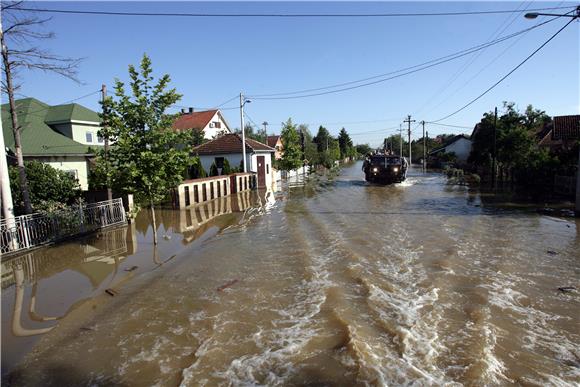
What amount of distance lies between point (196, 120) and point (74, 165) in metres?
29.6

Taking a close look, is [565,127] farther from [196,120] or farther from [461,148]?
[196,120]

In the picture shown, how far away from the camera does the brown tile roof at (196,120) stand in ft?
165

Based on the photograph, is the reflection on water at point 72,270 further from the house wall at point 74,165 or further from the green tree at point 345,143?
the green tree at point 345,143

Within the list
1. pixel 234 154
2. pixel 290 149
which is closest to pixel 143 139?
pixel 234 154

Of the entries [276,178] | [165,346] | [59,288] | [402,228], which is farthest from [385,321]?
[276,178]

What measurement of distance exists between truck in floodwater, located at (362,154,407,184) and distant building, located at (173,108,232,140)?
930 inches

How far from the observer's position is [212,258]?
33.9ft

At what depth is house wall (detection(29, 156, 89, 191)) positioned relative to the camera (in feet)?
72.3

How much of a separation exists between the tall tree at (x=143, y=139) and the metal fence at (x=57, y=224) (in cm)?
271

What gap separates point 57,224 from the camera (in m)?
11.9

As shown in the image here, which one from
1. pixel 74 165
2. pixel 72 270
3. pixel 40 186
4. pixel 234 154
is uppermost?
pixel 234 154

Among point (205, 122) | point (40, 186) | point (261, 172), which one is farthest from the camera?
point (205, 122)

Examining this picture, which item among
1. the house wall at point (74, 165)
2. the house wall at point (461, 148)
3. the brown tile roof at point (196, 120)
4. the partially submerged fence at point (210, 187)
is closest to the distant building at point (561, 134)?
the partially submerged fence at point (210, 187)

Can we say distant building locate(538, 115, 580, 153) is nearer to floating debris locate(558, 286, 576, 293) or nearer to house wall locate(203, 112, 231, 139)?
floating debris locate(558, 286, 576, 293)
